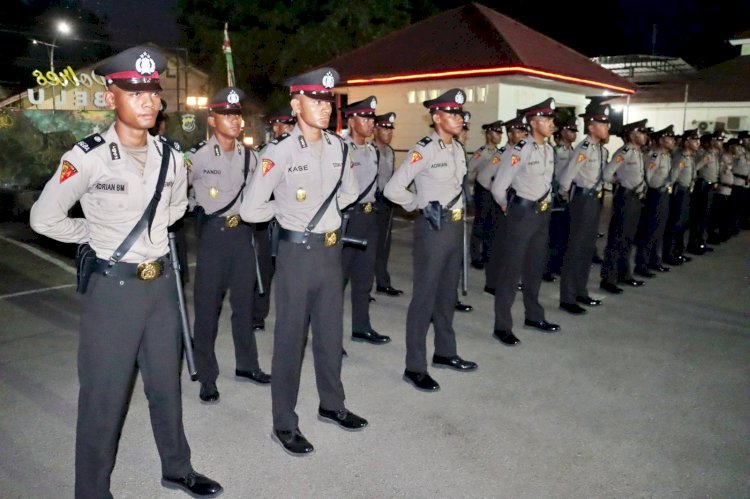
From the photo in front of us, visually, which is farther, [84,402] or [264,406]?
[264,406]

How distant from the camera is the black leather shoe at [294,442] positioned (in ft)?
12.7

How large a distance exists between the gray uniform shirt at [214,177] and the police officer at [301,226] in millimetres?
758

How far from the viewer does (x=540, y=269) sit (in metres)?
6.29

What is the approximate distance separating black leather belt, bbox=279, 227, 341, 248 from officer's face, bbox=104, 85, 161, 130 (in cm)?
113

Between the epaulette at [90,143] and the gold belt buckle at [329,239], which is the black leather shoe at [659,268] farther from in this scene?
the epaulette at [90,143]

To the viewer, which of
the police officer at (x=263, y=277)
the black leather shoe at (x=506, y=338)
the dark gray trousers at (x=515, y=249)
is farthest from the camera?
the police officer at (x=263, y=277)

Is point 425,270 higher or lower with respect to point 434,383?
higher

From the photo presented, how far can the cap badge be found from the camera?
2.98 metres

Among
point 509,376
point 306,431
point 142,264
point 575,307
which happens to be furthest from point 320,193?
point 575,307

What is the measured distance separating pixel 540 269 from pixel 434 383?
2.01m

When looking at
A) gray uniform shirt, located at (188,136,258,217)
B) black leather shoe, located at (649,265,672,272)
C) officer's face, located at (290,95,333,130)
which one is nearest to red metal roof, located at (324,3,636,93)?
black leather shoe, located at (649,265,672,272)

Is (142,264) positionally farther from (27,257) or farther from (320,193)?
(27,257)

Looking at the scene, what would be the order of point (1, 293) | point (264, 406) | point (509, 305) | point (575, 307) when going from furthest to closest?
point (1, 293), point (575, 307), point (509, 305), point (264, 406)

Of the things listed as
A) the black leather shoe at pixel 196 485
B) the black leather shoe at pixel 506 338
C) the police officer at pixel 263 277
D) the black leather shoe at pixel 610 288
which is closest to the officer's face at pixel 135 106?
the black leather shoe at pixel 196 485
